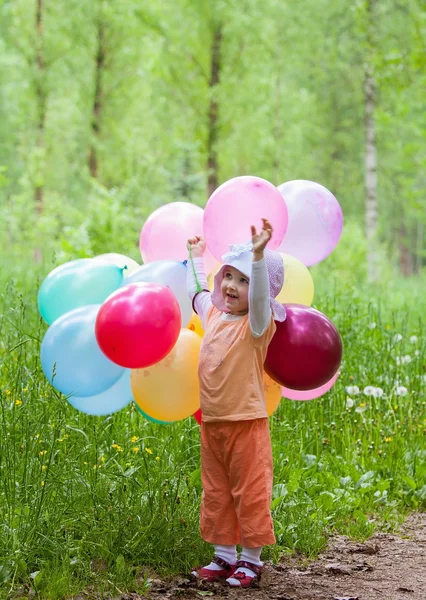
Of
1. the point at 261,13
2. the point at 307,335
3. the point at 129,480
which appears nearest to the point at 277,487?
the point at 129,480

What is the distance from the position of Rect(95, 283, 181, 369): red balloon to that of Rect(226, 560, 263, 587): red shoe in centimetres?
91

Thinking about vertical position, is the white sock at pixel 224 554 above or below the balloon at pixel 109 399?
below

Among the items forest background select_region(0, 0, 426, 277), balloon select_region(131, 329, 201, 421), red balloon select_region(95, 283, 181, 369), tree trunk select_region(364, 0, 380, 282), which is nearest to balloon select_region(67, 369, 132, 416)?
balloon select_region(131, 329, 201, 421)

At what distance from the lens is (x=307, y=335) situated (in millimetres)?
2945

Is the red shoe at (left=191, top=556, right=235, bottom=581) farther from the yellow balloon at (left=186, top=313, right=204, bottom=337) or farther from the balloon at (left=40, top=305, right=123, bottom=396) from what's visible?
the yellow balloon at (left=186, top=313, right=204, bottom=337)

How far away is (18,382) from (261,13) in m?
13.7

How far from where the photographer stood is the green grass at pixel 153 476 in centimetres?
293

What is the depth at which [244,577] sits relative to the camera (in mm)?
3016

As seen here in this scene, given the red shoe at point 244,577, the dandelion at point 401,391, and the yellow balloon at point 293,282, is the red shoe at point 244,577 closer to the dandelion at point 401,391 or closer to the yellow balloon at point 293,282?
the yellow balloon at point 293,282

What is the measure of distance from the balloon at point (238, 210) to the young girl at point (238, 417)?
0.53 feet

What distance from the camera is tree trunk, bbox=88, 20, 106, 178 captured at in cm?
1662

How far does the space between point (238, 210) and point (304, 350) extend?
2.19 ft

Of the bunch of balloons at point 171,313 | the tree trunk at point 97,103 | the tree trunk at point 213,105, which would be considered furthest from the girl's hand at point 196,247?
the tree trunk at point 97,103

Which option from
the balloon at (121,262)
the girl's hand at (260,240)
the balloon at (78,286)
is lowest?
the balloon at (78,286)
